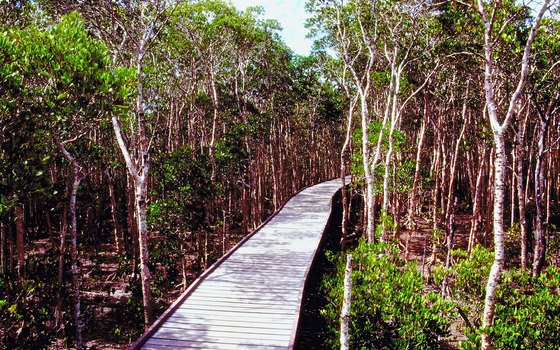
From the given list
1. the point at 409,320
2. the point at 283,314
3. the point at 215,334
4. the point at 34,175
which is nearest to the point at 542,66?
the point at 409,320

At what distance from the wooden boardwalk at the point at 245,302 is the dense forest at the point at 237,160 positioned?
114 cm

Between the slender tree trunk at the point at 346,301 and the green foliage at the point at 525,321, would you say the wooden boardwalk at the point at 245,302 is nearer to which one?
the slender tree trunk at the point at 346,301

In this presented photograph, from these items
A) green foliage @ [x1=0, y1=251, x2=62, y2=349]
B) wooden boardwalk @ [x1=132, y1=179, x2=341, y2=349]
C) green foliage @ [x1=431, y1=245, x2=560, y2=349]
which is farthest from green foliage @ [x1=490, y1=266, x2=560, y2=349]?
green foliage @ [x1=0, y1=251, x2=62, y2=349]

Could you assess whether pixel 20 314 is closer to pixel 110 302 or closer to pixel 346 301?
pixel 346 301

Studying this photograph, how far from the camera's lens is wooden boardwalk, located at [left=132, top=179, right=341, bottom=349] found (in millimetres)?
7125

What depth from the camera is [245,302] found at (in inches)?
343

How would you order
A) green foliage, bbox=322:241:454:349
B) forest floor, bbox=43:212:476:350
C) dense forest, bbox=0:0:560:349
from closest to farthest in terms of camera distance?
green foliage, bbox=322:241:454:349 < dense forest, bbox=0:0:560:349 < forest floor, bbox=43:212:476:350

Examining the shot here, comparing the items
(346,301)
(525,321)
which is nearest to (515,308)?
(525,321)

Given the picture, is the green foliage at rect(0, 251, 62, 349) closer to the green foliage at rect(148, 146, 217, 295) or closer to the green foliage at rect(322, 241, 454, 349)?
the green foliage at rect(148, 146, 217, 295)

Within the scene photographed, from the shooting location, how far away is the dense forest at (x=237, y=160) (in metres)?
7.81

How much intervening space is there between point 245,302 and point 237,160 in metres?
13.9

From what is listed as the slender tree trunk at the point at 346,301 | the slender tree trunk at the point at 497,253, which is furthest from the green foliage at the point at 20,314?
the slender tree trunk at the point at 497,253

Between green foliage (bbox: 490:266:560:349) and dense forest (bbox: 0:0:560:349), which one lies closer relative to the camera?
green foliage (bbox: 490:266:560:349)

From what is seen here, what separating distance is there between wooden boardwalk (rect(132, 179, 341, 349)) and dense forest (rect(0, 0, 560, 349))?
1.14 m
